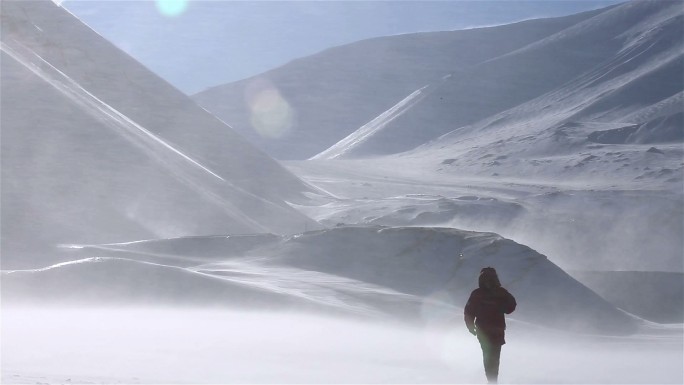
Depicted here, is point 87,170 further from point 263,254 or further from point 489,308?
point 489,308

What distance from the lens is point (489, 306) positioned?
8.73 meters

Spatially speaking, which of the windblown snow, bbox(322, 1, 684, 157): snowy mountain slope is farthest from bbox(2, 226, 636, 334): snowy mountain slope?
bbox(322, 1, 684, 157): snowy mountain slope

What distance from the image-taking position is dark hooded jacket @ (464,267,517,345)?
872 centimetres

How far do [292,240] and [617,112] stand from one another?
398 feet

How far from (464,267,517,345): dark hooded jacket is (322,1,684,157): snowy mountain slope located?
404 feet

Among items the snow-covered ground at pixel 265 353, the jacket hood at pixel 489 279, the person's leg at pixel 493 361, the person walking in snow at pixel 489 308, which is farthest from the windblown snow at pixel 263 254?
the jacket hood at pixel 489 279

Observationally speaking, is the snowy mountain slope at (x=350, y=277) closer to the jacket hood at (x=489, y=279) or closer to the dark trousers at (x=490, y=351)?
the dark trousers at (x=490, y=351)

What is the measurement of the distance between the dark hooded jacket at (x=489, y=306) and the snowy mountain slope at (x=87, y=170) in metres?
24.7

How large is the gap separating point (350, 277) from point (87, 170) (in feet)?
68.6

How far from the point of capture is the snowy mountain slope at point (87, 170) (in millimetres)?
39219

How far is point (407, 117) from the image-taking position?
190375 millimetres

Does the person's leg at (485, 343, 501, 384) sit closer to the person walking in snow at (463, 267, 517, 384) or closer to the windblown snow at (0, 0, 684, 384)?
the person walking in snow at (463, 267, 517, 384)

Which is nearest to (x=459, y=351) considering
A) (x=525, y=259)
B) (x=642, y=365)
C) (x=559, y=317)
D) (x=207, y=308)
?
(x=642, y=365)

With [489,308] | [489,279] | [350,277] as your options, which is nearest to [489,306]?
[489,308]
